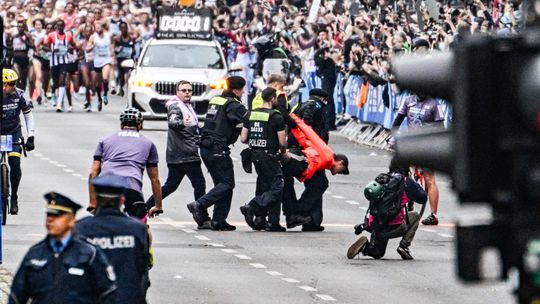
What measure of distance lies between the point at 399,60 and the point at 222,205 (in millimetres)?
14890

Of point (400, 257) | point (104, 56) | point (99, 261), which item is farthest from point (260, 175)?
point (104, 56)

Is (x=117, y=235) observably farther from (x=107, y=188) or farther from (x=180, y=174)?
(x=180, y=174)

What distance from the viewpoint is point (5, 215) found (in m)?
20.7

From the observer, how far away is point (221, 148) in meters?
20.8

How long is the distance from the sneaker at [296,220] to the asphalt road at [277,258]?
106 millimetres

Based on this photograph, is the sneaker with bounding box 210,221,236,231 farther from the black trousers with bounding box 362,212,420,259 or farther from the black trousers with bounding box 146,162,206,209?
the black trousers with bounding box 362,212,420,259

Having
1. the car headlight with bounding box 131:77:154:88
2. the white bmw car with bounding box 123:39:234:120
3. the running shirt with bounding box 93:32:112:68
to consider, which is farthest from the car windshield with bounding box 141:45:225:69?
the running shirt with bounding box 93:32:112:68

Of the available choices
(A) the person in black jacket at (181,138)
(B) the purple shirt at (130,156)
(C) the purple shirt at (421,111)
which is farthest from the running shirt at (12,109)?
(B) the purple shirt at (130,156)

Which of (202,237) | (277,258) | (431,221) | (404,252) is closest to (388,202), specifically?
(404,252)

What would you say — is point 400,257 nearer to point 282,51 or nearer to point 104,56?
point 282,51

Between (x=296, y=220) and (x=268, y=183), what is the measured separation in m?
0.59

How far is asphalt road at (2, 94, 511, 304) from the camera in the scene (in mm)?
15242

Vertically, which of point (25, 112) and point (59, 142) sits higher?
point (25, 112)

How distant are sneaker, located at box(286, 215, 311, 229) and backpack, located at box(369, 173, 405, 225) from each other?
292 centimetres
